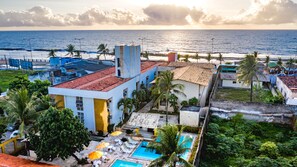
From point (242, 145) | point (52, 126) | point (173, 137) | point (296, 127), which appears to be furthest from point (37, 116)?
point (296, 127)

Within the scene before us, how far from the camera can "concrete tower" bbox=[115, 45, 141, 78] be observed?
37.7 metres

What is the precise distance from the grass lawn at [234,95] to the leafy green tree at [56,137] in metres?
30.8

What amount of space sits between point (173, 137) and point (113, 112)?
15.2 meters

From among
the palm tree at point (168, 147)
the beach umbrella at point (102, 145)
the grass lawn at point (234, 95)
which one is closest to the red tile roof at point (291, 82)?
the grass lawn at point (234, 95)

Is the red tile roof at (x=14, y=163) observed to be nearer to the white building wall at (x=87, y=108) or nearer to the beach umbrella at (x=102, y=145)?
the beach umbrella at (x=102, y=145)

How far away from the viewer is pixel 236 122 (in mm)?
34469

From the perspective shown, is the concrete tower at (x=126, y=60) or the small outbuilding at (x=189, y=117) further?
the concrete tower at (x=126, y=60)

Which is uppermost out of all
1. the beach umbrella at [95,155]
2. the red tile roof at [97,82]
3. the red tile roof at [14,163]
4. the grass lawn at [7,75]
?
the red tile roof at [97,82]

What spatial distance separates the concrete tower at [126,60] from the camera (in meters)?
37.7

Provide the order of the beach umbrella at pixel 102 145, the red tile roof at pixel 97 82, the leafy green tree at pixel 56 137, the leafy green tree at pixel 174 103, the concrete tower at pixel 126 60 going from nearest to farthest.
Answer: the leafy green tree at pixel 56 137 < the beach umbrella at pixel 102 145 < the red tile roof at pixel 97 82 < the leafy green tree at pixel 174 103 < the concrete tower at pixel 126 60

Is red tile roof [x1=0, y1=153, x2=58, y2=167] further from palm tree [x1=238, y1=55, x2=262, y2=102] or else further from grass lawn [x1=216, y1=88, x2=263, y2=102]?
grass lawn [x1=216, y1=88, x2=263, y2=102]

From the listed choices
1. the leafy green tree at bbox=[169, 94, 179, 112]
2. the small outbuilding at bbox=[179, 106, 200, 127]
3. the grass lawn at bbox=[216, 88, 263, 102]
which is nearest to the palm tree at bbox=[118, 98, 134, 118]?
the leafy green tree at bbox=[169, 94, 179, 112]

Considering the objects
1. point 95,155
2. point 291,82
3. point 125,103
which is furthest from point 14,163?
point 291,82

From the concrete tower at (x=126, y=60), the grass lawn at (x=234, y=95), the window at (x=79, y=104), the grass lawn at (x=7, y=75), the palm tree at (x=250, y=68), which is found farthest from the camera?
the grass lawn at (x=7, y=75)
